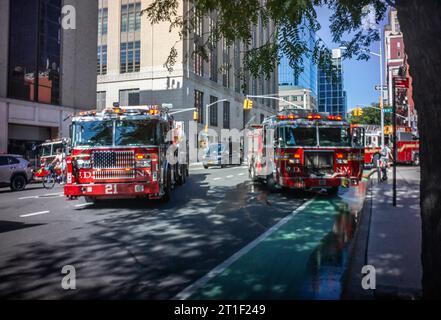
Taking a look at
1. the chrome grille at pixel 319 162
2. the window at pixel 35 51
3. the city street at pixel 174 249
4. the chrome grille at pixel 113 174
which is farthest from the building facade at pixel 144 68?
the city street at pixel 174 249

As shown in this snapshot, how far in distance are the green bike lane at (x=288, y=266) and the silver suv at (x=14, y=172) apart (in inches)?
532

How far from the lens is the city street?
446cm

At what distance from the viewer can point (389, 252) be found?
5.62 m

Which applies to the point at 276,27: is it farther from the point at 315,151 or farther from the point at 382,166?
the point at 382,166

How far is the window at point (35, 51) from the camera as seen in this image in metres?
26.9

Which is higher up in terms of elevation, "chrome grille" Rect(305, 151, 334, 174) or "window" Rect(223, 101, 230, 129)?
"window" Rect(223, 101, 230, 129)

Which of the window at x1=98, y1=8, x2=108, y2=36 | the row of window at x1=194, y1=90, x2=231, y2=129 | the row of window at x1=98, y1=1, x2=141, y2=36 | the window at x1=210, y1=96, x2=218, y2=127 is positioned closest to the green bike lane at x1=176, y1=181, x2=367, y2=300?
the row of window at x1=194, y1=90, x2=231, y2=129

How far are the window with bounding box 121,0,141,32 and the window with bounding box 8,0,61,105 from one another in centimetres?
1956

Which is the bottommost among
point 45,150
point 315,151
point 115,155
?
point 115,155

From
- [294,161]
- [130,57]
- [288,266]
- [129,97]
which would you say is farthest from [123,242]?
[130,57]

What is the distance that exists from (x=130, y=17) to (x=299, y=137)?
146 ft

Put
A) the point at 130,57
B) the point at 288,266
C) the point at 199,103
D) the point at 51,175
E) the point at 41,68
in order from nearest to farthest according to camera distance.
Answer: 1. the point at 288,266
2. the point at 51,175
3. the point at 41,68
4. the point at 130,57
5. the point at 199,103

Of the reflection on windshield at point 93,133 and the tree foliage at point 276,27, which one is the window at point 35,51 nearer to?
the reflection on windshield at point 93,133

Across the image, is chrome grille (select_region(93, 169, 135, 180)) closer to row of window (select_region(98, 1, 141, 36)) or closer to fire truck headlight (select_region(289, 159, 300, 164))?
fire truck headlight (select_region(289, 159, 300, 164))
